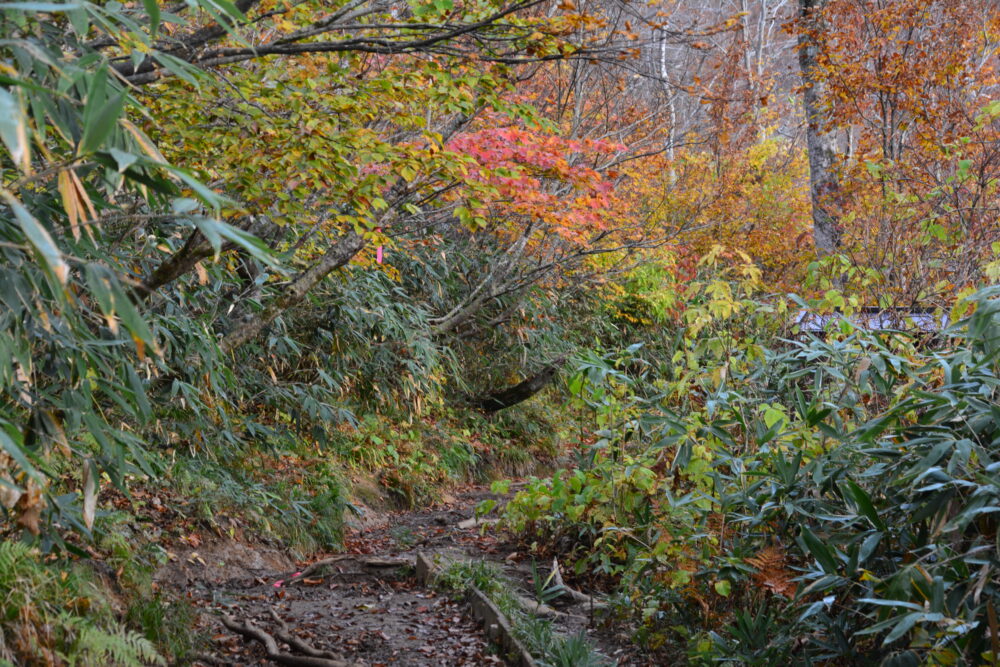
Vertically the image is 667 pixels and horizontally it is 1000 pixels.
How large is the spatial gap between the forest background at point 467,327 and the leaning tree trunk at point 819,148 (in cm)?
6

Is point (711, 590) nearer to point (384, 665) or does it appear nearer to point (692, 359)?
point (692, 359)

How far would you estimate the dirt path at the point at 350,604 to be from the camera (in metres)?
4.88

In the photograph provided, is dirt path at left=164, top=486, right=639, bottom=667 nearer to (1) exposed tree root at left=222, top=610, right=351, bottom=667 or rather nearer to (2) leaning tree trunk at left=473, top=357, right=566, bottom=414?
(1) exposed tree root at left=222, top=610, right=351, bottom=667

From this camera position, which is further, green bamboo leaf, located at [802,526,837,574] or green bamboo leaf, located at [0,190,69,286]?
green bamboo leaf, located at [802,526,837,574]

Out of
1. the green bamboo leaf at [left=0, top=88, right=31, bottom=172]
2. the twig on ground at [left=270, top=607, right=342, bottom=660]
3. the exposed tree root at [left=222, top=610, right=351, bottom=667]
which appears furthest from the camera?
the twig on ground at [left=270, top=607, right=342, bottom=660]

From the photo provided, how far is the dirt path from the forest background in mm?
323

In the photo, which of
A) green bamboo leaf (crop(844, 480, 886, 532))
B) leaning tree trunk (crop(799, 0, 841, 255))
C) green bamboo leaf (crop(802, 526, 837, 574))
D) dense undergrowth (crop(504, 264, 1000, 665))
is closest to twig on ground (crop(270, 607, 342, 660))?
dense undergrowth (crop(504, 264, 1000, 665))

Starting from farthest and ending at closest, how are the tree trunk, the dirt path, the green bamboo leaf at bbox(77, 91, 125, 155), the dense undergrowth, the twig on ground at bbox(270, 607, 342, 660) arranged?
the tree trunk → the dirt path → the twig on ground at bbox(270, 607, 342, 660) → the dense undergrowth → the green bamboo leaf at bbox(77, 91, 125, 155)

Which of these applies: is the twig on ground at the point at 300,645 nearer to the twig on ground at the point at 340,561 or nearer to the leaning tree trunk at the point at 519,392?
the twig on ground at the point at 340,561

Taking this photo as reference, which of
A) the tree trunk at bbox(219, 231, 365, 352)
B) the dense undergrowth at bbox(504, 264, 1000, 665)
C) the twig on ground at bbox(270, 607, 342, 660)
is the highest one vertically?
the tree trunk at bbox(219, 231, 365, 352)

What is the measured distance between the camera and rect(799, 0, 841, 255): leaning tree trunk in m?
9.94

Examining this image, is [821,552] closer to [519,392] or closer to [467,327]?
[519,392]

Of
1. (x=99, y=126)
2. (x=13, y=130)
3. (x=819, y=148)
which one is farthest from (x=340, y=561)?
(x=819, y=148)

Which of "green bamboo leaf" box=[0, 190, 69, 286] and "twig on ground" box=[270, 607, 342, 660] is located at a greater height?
"green bamboo leaf" box=[0, 190, 69, 286]
